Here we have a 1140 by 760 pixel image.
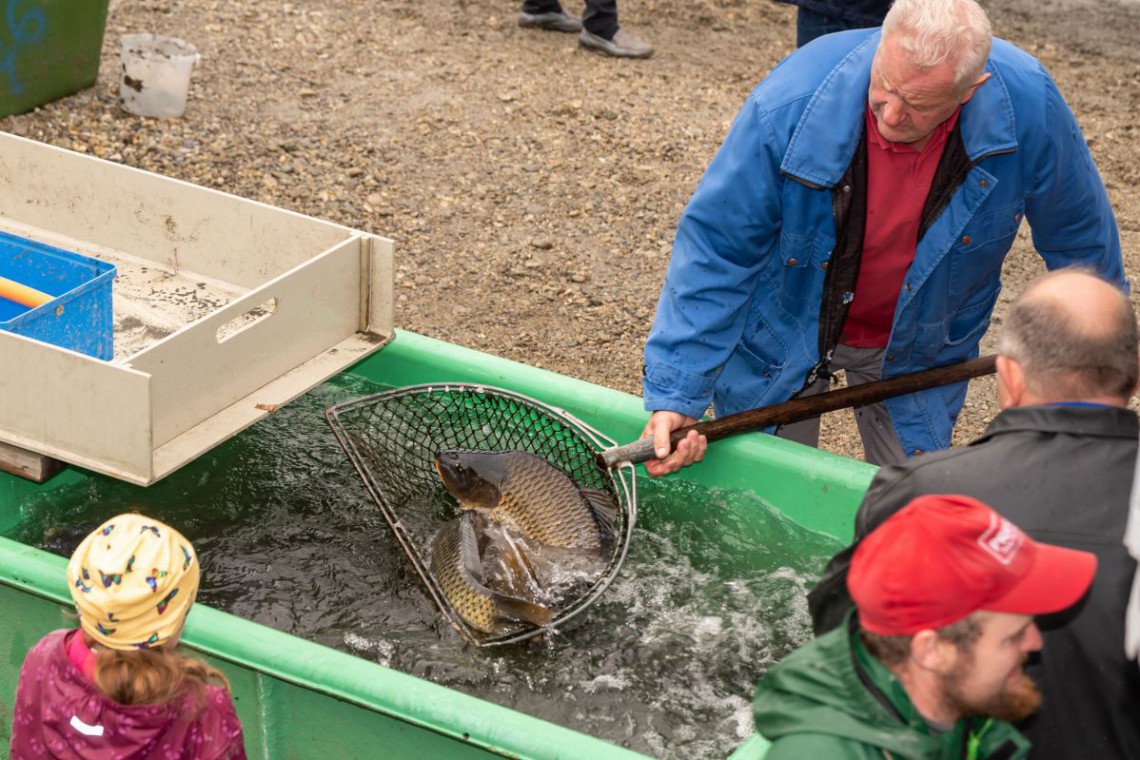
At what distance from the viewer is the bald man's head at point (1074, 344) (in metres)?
2.06

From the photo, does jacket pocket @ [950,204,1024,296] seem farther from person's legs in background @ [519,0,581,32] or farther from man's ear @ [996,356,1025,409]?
person's legs in background @ [519,0,581,32]

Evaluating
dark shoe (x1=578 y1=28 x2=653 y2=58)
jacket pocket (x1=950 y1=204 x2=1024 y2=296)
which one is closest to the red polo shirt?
jacket pocket (x1=950 y1=204 x2=1024 y2=296)

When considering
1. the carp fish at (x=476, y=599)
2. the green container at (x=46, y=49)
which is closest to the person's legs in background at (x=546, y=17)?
the green container at (x=46, y=49)

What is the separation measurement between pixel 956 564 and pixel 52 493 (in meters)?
2.55

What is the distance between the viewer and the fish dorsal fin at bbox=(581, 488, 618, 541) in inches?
125

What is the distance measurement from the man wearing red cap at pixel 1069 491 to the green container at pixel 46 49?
196 inches

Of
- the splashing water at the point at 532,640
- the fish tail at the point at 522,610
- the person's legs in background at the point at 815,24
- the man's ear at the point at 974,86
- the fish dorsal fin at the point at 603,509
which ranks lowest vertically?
the splashing water at the point at 532,640

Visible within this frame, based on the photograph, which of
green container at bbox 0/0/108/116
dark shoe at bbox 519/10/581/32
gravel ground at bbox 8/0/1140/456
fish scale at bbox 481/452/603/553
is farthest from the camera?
dark shoe at bbox 519/10/581/32

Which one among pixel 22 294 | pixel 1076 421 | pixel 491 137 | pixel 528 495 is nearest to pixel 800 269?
pixel 528 495

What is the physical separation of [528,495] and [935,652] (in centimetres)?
172

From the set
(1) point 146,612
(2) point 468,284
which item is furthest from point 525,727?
(2) point 468,284

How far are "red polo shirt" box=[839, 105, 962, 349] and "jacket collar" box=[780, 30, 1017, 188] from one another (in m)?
0.05

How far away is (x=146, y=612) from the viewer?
6.39 ft

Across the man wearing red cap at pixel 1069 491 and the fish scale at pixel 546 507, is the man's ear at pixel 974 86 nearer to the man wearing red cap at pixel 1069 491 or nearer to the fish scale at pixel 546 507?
the man wearing red cap at pixel 1069 491
